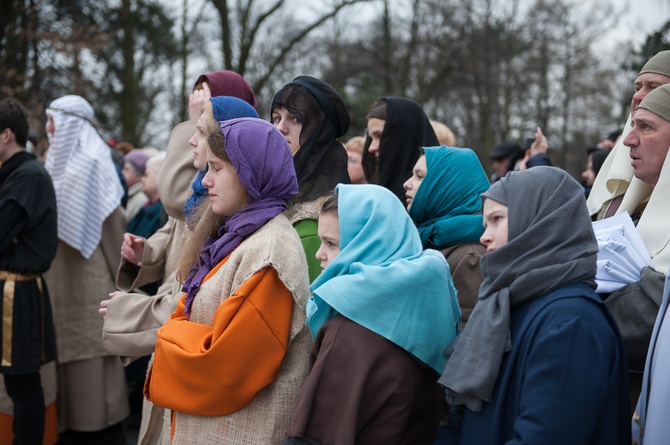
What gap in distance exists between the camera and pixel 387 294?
7.61 feet

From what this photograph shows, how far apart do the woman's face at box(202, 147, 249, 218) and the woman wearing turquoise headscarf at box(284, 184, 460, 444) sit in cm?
52

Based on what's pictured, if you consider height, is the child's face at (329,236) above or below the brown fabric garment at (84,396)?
above

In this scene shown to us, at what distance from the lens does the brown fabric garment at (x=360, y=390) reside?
2.25 m

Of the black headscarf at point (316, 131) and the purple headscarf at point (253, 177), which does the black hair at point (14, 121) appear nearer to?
the black headscarf at point (316, 131)

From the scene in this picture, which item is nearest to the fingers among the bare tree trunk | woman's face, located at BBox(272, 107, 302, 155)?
woman's face, located at BBox(272, 107, 302, 155)

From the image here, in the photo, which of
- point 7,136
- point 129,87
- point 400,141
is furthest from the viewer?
point 129,87

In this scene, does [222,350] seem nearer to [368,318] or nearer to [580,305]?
[368,318]

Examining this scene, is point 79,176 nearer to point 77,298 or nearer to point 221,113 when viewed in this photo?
point 77,298

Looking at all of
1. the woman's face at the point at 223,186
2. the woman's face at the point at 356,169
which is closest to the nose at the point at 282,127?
the woman's face at the point at 223,186

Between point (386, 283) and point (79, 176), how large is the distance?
3.43 metres

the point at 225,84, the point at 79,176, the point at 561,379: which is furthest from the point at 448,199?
the point at 79,176

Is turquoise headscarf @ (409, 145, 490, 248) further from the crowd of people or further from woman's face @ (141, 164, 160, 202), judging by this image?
woman's face @ (141, 164, 160, 202)

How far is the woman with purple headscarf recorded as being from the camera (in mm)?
2461

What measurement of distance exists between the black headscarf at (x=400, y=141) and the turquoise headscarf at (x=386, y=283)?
4.71 feet
